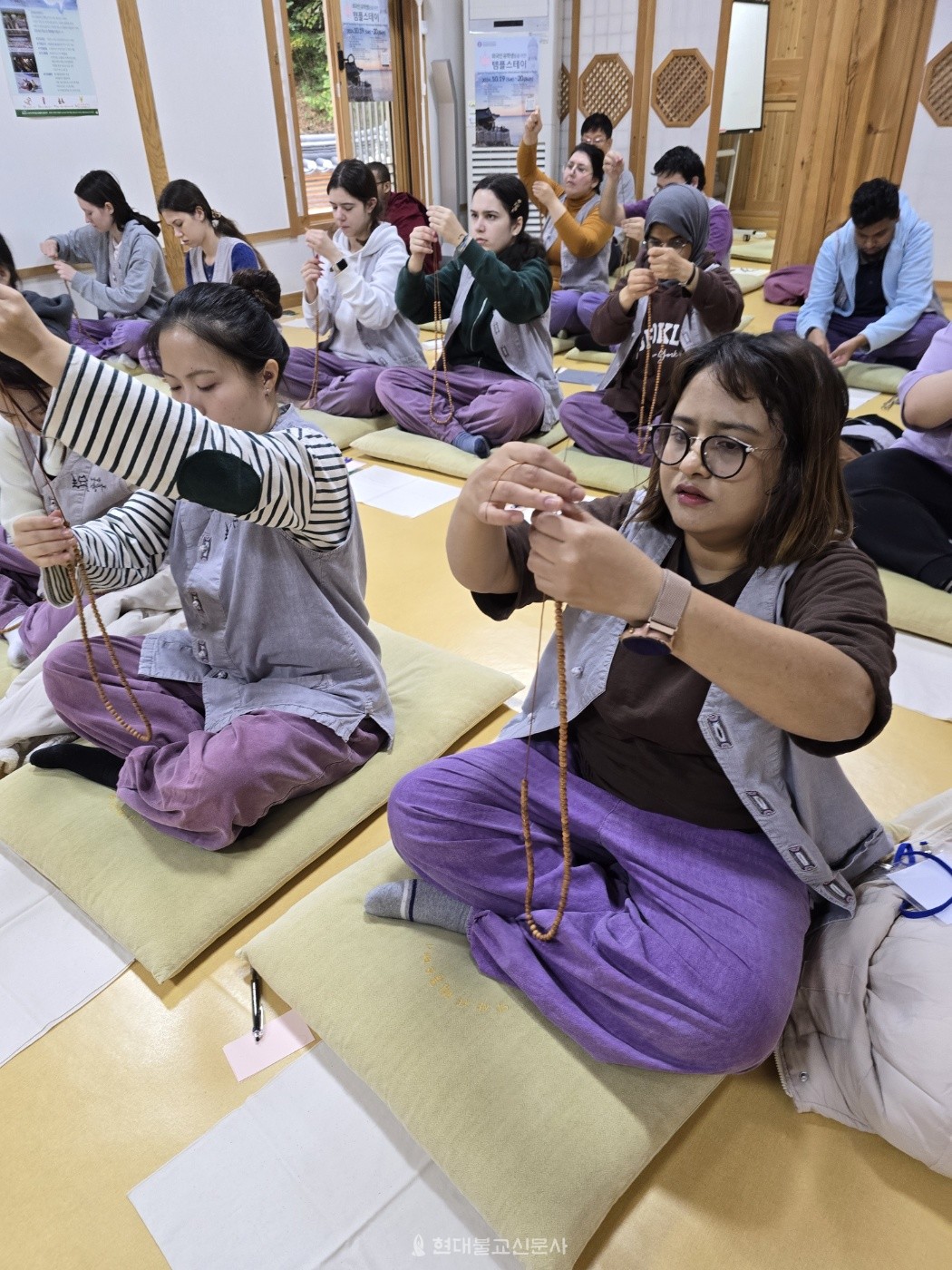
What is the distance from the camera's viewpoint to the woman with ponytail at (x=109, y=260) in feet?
16.4

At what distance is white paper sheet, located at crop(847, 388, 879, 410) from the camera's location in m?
4.04

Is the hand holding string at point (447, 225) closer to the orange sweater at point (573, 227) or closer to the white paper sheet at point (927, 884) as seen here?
the orange sweater at point (573, 227)

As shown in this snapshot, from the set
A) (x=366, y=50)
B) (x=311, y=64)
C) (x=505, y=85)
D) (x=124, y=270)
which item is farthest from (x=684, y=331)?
(x=311, y=64)

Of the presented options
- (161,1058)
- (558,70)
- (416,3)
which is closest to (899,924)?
(161,1058)

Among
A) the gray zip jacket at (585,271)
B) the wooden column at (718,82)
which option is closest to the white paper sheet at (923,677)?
the gray zip jacket at (585,271)

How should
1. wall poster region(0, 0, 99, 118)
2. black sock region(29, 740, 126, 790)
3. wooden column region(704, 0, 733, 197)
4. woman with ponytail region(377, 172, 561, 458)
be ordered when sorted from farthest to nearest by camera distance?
wooden column region(704, 0, 733, 197), wall poster region(0, 0, 99, 118), woman with ponytail region(377, 172, 561, 458), black sock region(29, 740, 126, 790)

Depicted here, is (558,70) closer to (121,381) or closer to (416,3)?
(416,3)

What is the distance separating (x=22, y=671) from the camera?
2090 millimetres

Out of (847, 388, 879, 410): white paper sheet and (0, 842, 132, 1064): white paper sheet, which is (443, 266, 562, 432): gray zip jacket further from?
(0, 842, 132, 1064): white paper sheet

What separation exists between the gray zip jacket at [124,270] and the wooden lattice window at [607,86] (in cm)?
418

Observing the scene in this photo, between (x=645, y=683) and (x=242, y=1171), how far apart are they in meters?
0.91

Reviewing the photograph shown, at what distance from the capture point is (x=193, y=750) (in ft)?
5.33

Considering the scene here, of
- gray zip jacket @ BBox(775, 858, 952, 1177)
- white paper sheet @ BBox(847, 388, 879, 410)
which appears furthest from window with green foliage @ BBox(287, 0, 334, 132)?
gray zip jacket @ BBox(775, 858, 952, 1177)

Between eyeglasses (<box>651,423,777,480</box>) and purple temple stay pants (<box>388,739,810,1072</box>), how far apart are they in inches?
21.6
